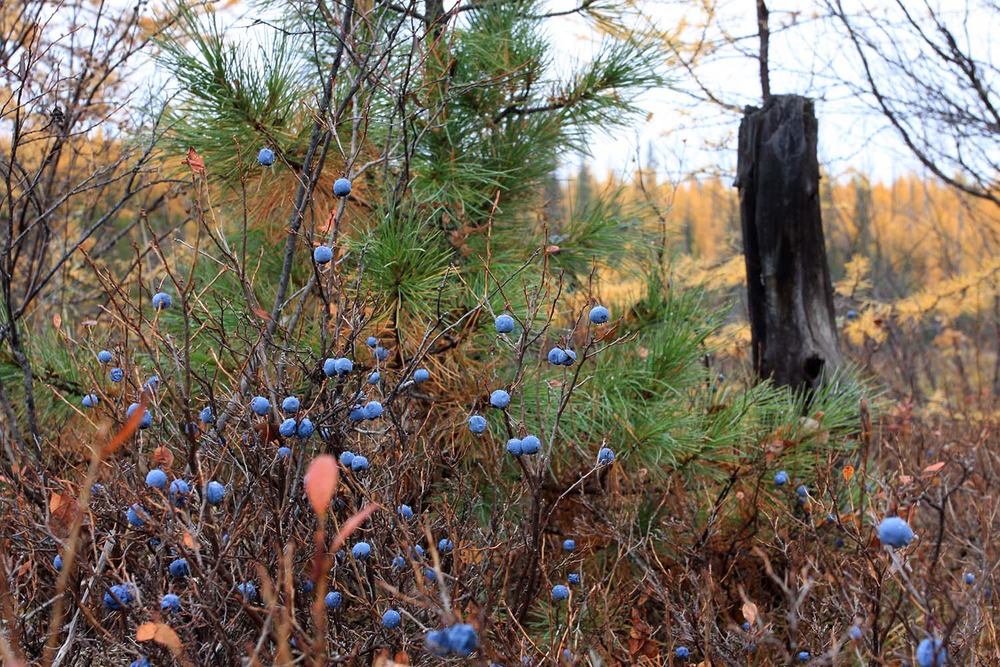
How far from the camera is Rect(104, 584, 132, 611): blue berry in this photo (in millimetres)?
1103

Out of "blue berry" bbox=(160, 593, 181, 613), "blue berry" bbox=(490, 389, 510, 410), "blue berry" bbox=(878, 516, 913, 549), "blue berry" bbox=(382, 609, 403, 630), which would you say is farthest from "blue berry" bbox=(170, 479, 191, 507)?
"blue berry" bbox=(878, 516, 913, 549)

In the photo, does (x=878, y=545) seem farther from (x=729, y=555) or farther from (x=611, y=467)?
(x=611, y=467)

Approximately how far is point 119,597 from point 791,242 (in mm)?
2592

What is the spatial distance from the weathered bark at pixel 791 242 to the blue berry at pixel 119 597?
94.9 inches

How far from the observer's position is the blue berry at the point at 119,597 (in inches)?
43.4

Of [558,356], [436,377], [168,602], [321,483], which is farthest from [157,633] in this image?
[436,377]

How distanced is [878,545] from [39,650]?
1672 mm

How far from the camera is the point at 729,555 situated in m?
2.12

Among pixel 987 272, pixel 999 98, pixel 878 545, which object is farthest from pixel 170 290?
pixel 987 272

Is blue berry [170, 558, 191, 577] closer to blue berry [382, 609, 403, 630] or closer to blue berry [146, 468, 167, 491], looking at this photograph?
blue berry [146, 468, 167, 491]

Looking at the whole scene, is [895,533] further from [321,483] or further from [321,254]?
[321,254]

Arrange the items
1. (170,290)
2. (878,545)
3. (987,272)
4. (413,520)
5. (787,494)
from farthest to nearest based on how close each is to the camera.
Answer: (987,272), (170,290), (787,494), (878,545), (413,520)

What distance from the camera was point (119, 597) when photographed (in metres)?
Result: 1.10

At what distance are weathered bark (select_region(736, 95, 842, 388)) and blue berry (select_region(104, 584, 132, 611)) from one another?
2.41 m
